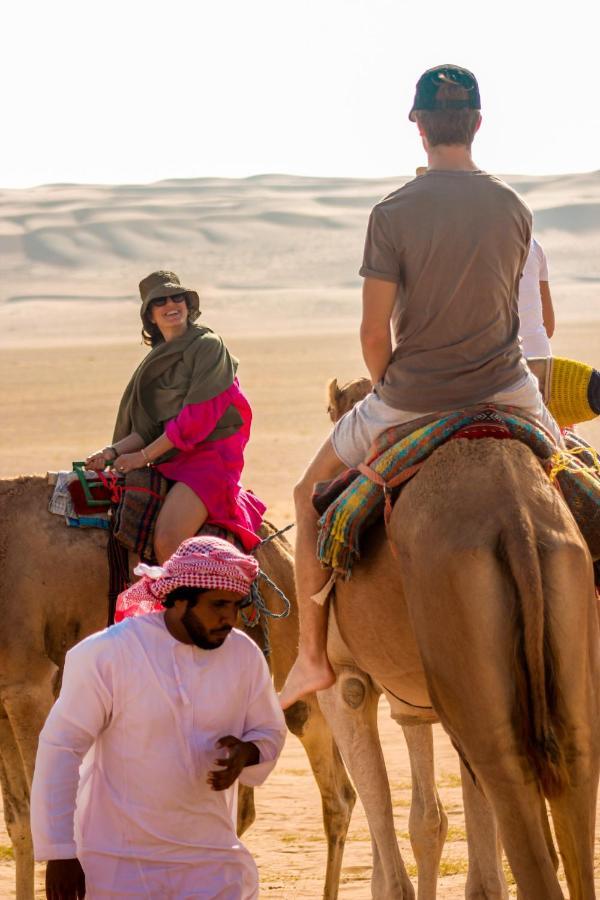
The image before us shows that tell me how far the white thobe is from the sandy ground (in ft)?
11.8

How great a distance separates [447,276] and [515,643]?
4.51 ft

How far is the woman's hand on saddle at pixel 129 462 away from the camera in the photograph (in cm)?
821

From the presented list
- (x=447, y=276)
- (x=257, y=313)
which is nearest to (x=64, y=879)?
(x=447, y=276)

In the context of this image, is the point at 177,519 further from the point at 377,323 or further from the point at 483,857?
the point at 377,323

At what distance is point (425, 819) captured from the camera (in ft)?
23.7

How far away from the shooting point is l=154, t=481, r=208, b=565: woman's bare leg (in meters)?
7.99

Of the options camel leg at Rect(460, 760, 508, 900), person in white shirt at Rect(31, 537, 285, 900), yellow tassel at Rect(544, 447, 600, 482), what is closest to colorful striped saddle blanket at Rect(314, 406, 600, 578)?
yellow tassel at Rect(544, 447, 600, 482)

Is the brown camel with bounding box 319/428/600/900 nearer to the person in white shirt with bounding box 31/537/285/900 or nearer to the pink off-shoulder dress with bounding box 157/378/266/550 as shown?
the person in white shirt with bounding box 31/537/285/900

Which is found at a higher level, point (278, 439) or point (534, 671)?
point (534, 671)

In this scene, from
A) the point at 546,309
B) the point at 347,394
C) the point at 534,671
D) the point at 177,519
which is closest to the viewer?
the point at 534,671

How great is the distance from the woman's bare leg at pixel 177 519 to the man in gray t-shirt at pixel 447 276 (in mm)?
2451

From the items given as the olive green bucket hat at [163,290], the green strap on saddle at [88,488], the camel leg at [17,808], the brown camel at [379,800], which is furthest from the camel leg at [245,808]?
the olive green bucket hat at [163,290]

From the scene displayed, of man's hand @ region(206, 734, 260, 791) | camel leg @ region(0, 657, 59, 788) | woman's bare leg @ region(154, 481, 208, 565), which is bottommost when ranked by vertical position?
camel leg @ region(0, 657, 59, 788)

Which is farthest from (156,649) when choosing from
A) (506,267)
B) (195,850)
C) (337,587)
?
(506,267)
